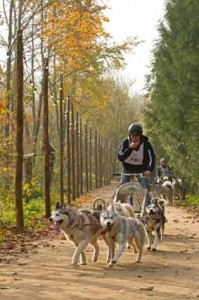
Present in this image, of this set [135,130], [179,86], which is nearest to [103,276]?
[135,130]

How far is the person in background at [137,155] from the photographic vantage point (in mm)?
12297

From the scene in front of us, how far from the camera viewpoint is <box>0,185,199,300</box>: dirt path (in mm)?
7762

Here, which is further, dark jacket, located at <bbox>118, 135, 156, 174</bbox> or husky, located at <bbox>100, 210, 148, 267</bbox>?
dark jacket, located at <bbox>118, 135, 156, 174</bbox>

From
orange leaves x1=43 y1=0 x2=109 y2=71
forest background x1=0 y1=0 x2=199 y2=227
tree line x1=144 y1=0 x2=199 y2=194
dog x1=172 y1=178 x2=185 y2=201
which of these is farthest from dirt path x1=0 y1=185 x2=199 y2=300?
orange leaves x1=43 y1=0 x2=109 y2=71

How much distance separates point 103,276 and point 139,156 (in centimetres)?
392

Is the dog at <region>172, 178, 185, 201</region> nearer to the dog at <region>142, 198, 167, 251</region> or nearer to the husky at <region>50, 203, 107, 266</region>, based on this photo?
the dog at <region>142, 198, 167, 251</region>

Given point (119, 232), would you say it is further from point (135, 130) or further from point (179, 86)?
point (179, 86)

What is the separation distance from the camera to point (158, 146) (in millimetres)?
39875

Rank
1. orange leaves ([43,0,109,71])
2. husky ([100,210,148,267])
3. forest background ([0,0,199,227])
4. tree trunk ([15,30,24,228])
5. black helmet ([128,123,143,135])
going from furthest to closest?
orange leaves ([43,0,109,71])
forest background ([0,0,199,227])
tree trunk ([15,30,24,228])
black helmet ([128,123,143,135])
husky ([100,210,148,267])

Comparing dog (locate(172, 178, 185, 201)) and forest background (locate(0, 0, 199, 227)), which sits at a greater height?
forest background (locate(0, 0, 199, 227))

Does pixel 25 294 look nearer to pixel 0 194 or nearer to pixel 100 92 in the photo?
pixel 0 194

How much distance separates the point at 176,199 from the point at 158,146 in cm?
1074

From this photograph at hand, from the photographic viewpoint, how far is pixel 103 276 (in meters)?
9.03

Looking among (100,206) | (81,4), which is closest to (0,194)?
(100,206)
